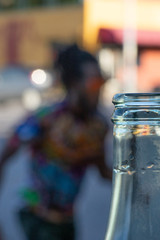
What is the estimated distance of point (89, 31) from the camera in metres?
27.3

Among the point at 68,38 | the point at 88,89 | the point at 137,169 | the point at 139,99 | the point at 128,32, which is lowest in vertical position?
the point at 68,38

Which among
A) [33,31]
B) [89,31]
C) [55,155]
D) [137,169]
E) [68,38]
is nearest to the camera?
[137,169]

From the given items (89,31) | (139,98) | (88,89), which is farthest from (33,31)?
(139,98)

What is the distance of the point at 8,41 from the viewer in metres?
29.6

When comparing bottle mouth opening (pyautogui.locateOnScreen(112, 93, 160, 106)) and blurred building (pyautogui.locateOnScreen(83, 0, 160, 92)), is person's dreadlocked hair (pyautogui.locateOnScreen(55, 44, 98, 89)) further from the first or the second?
blurred building (pyautogui.locateOnScreen(83, 0, 160, 92))

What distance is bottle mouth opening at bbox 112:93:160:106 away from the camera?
1.14m

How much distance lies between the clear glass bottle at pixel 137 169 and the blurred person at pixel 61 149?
9.32 ft

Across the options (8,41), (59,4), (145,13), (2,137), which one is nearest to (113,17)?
(145,13)

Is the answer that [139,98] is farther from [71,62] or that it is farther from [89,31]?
[89,31]

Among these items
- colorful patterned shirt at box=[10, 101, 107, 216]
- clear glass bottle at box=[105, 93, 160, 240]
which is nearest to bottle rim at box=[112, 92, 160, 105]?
clear glass bottle at box=[105, 93, 160, 240]

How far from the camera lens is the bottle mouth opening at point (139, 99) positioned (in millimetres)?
1144

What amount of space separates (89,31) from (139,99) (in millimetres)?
26414

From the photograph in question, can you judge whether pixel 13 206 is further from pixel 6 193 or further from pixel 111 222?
pixel 111 222

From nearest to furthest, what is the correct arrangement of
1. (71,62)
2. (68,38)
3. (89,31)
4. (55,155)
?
(55,155) < (71,62) < (68,38) < (89,31)
